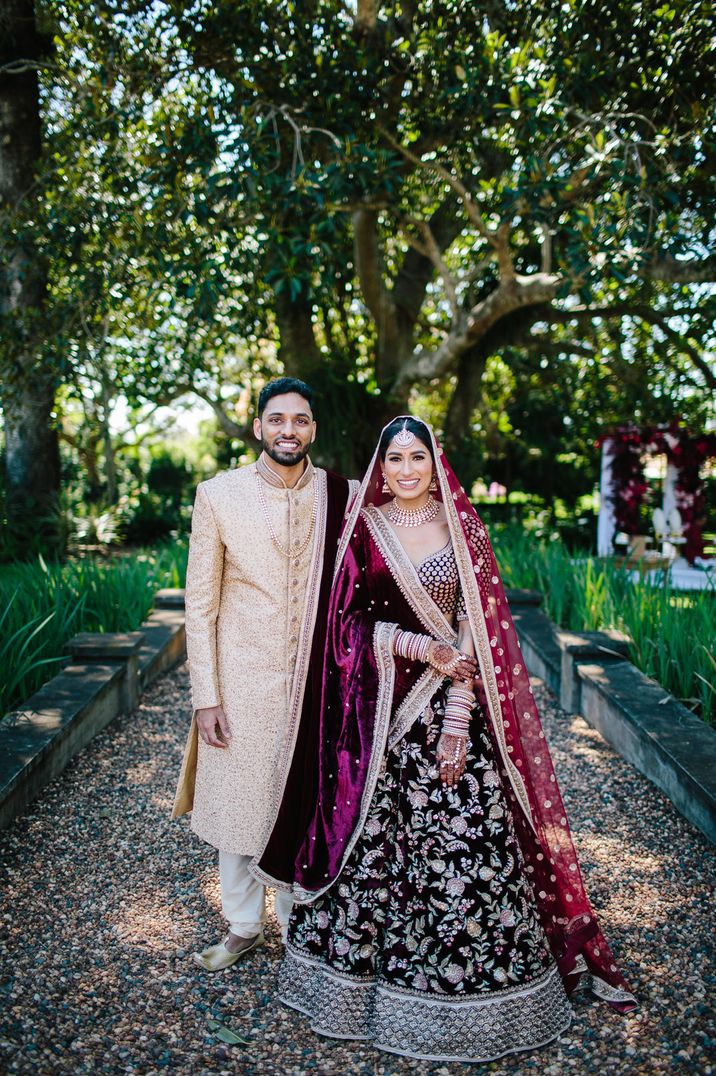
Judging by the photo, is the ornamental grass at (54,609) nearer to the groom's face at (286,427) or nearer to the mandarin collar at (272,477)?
the mandarin collar at (272,477)

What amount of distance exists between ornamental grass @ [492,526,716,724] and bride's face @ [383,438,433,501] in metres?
2.20

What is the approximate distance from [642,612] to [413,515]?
118 inches

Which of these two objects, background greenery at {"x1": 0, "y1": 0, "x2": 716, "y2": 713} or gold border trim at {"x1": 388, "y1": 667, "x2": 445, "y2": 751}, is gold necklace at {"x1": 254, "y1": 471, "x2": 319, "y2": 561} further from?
background greenery at {"x1": 0, "y1": 0, "x2": 716, "y2": 713}

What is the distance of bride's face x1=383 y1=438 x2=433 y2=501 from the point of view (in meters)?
2.51

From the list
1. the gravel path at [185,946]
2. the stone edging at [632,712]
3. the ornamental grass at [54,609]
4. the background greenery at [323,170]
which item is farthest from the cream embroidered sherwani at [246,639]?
the background greenery at [323,170]

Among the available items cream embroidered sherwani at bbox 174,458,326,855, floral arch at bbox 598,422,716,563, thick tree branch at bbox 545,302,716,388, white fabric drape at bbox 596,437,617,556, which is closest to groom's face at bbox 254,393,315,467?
cream embroidered sherwani at bbox 174,458,326,855

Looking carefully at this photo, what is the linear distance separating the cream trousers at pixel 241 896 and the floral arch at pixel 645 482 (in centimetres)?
785

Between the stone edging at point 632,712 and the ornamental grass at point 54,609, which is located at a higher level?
the ornamental grass at point 54,609

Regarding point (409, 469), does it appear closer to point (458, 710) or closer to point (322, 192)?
point (458, 710)

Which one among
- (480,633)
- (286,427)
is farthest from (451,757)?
(286,427)

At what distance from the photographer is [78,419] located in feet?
52.5

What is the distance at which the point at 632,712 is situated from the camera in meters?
4.14

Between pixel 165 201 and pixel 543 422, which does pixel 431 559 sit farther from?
pixel 543 422

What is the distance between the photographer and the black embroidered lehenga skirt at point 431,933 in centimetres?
227
